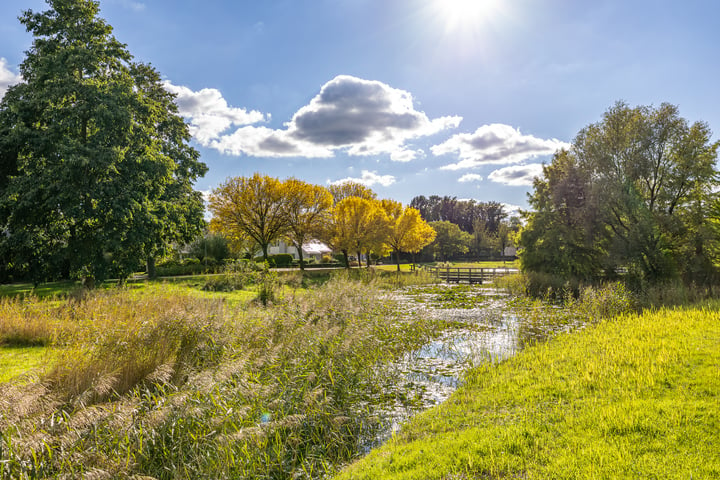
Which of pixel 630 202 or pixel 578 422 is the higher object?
pixel 630 202

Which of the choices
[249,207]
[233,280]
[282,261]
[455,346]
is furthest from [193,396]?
[282,261]

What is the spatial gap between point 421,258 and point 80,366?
64583 mm

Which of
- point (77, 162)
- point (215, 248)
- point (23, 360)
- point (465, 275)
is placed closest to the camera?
point (23, 360)

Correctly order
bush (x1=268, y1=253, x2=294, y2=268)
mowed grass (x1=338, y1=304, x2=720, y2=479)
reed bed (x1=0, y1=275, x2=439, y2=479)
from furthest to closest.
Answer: bush (x1=268, y1=253, x2=294, y2=268) < reed bed (x1=0, y1=275, x2=439, y2=479) < mowed grass (x1=338, y1=304, x2=720, y2=479)

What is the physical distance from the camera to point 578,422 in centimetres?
463

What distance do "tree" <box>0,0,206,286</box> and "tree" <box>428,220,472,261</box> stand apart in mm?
55040

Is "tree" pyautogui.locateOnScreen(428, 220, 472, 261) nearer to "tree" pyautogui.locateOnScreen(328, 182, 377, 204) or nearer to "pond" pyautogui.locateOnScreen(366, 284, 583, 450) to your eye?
"tree" pyautogui.locateOnScreen(328, 182, 377, 204)

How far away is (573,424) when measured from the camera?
4.60 metres

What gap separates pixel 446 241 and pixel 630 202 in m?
46.5

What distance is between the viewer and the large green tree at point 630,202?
63.3 feet

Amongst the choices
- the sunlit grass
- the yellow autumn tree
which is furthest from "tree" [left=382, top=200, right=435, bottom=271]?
the sunlit grass

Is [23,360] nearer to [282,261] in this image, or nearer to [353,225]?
[353,225]

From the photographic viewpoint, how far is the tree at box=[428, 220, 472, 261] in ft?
219

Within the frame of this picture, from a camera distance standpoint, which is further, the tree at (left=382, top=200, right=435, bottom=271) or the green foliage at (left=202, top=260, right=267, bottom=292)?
the tree at (left=382, top=200, right=435, bottom=271)
